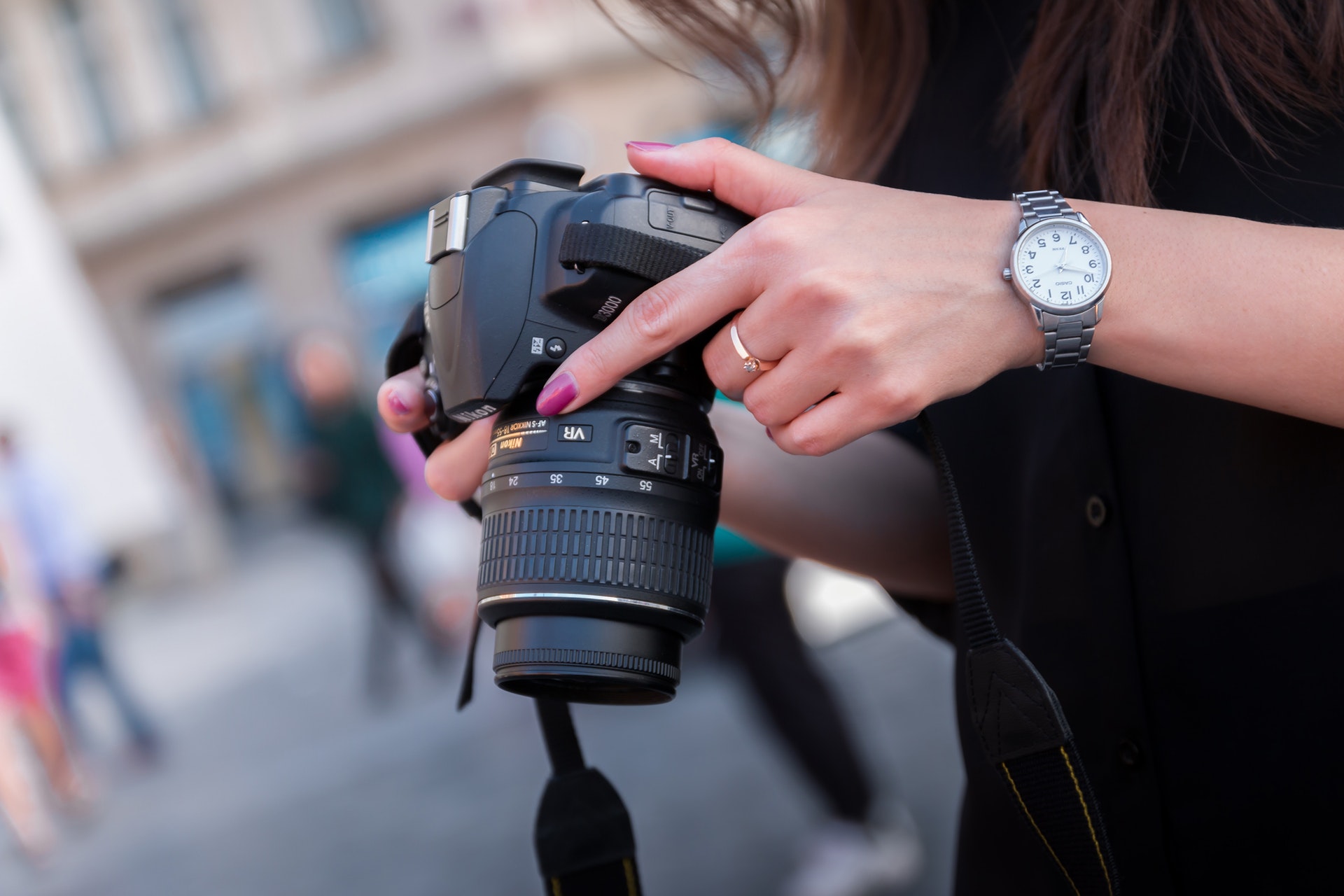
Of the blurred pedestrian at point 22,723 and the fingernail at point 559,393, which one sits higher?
the fingernail at point 559,393

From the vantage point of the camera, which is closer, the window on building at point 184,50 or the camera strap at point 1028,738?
the camera strap at point 1028,738

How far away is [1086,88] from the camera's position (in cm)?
90

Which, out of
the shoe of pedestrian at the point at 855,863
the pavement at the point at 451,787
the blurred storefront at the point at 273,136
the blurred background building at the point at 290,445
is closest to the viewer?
the shoe of pedestrian at the point at 855,863

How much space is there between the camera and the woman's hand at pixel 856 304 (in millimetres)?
761

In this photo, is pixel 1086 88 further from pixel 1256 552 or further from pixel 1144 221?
pixel 1256 552

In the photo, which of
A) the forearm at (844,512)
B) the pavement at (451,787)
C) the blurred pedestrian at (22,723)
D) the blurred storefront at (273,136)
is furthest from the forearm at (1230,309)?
the blurred storefront at (273,136)

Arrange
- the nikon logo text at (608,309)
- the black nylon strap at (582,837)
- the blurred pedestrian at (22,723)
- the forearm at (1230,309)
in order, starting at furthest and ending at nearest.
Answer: the blurred pedestrian at (22,723)
the black nylon strap at (582,837)
the nikon logo text at (608,309)
the forearm at (1230,309)

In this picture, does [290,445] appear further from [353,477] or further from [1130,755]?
[1130,755]

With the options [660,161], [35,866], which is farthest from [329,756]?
[660,161]

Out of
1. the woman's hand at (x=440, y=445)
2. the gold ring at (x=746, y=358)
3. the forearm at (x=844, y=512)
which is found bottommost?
the forearm at (x=844, y=512)

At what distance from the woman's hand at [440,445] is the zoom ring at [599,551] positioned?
0.15m

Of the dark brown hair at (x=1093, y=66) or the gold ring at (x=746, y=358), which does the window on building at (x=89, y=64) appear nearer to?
the dark brown hair at (x=1093, y=66)

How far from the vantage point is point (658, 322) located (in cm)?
83

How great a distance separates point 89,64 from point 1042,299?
1393 cm
